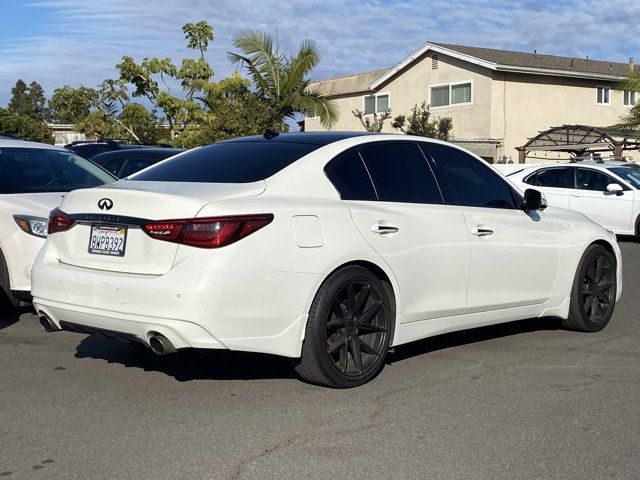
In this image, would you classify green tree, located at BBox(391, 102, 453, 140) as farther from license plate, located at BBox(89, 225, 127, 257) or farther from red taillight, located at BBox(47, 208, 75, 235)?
license plate, located at BBox(89, 225, 127, 257)

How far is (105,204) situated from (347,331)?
1.70 m

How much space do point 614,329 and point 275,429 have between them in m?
4.15

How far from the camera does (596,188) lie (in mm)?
17359

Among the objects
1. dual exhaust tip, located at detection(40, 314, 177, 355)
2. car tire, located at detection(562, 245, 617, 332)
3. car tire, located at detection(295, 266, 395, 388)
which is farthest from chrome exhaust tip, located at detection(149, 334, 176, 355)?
car tire, located at detection(562, 245, 617, 332)

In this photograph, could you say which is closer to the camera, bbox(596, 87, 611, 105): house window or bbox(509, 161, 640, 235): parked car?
bbox(509, 161, 640, 235): parked car

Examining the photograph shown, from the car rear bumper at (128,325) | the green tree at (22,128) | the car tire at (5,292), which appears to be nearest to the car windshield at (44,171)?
the car tire at (5,292)

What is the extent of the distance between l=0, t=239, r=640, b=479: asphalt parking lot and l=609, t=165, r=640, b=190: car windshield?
36.0 feet

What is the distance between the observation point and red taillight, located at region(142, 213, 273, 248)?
4973 millimetres

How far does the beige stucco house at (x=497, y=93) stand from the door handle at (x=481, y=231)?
2732 centimetres

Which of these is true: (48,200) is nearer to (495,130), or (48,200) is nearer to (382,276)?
(382,276)

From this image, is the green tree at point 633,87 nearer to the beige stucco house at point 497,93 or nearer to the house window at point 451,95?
the beige stucco house at point 497,93

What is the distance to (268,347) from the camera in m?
5.16

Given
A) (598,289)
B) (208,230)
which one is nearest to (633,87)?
(598,289)

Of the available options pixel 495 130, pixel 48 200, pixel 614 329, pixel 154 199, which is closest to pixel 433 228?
pixel 154 199
